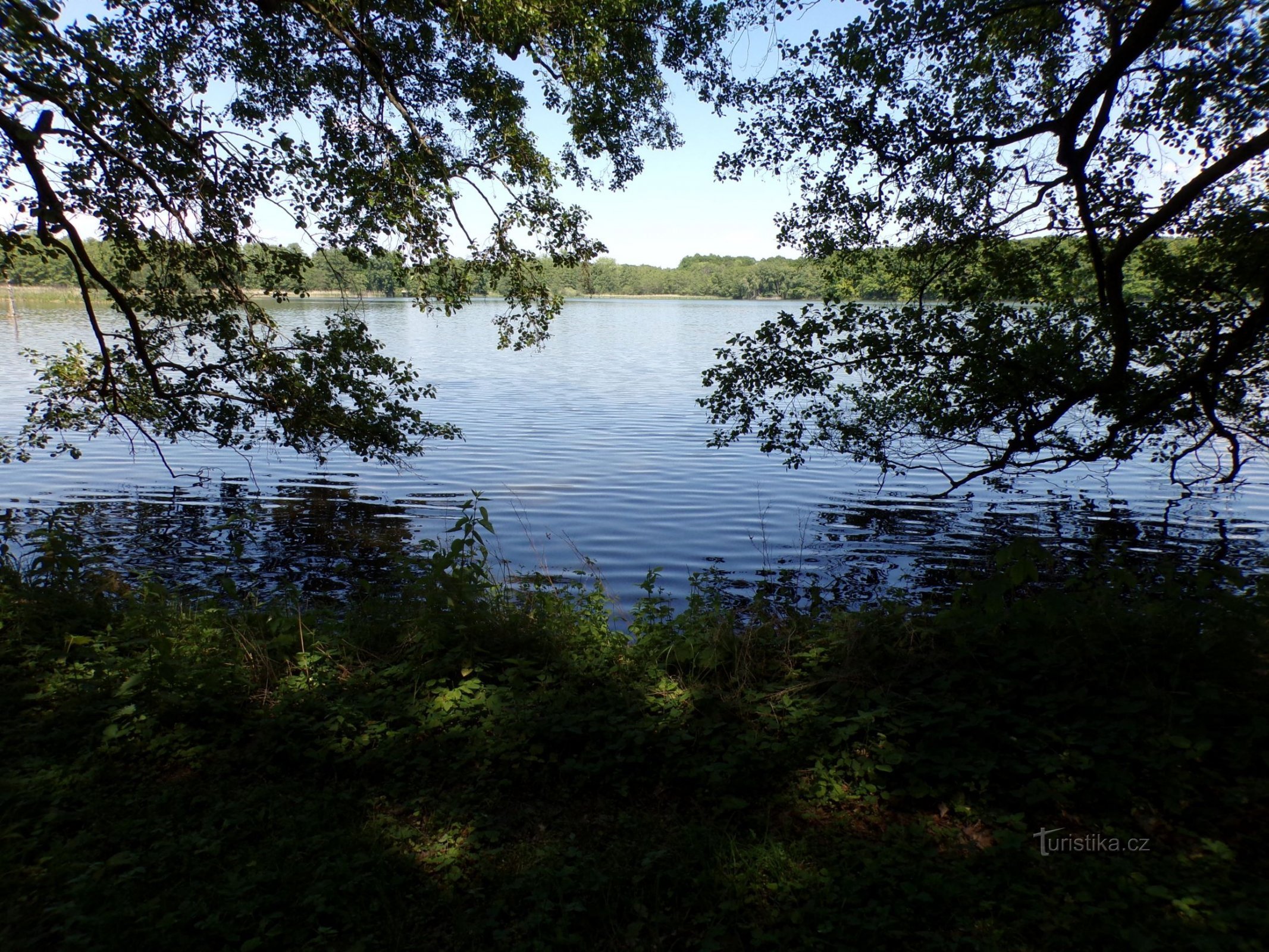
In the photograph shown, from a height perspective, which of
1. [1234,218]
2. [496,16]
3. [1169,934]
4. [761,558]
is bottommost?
[761,558]

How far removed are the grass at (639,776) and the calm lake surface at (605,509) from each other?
376 cm

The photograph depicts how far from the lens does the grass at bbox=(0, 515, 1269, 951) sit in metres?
3.13

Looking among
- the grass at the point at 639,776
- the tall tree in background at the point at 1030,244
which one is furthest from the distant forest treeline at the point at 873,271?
the grass at the point at 639,776

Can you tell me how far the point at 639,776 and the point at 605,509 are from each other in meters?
8.60

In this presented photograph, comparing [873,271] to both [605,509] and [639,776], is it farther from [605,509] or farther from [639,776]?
[639,776]

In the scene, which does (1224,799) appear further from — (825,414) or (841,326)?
(825,414)

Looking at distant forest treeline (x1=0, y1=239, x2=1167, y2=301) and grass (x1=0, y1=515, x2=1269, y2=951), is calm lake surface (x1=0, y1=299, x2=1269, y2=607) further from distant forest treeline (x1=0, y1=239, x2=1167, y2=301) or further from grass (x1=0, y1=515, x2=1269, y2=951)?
grass (x1=0, y1=515, x2=1269, y2=951)

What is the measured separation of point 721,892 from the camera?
11.0 ft

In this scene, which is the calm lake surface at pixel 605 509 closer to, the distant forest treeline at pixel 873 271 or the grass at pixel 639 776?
the distant forest treeline at pixel 873 271

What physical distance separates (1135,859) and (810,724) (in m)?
1.63

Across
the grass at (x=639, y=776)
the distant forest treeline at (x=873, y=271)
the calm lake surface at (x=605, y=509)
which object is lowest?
the calm lake surface at (x=605, y=509)

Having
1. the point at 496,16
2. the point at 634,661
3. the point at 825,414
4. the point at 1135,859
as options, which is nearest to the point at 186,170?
the point at 496,16

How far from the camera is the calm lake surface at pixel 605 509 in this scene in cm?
1012

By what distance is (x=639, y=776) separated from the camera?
4.26m
